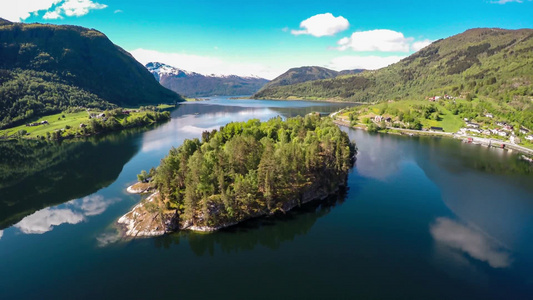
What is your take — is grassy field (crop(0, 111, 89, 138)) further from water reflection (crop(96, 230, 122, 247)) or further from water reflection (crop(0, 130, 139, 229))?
water reflection (crop(96, 230, 122, 247))

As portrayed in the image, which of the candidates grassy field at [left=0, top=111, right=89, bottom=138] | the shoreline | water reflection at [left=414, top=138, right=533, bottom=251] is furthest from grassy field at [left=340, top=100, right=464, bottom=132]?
grassy field at [left=0, top=111, right=89, bottom=138]

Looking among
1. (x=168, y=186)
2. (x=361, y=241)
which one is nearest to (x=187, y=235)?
(x=168, y=186)

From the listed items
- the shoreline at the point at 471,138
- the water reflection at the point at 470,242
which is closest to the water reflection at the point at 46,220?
the water reflection at the point at 470,242

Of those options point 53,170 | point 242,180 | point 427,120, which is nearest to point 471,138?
point 427,120

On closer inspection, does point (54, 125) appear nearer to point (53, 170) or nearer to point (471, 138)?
point (53, 170)

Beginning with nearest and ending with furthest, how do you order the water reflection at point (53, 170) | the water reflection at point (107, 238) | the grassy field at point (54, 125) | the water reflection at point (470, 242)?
the water reflection at point (470, 242)
the water reflection at point (107, 238)
the water reflection at point (53, 170)
the grassy field at point (54, 125)

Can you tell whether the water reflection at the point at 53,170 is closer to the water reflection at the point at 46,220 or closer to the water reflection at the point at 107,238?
the water reflection at the point at 46,220
